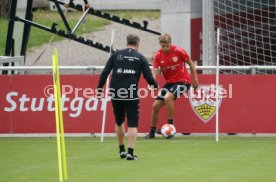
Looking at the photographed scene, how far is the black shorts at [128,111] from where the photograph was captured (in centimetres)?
1583

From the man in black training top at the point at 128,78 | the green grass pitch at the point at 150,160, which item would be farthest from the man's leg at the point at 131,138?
the green grass pitch at the point at 150,160

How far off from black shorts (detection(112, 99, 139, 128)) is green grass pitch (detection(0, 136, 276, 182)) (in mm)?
570

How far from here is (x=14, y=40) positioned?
89.1ft

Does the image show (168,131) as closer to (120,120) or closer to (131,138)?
(120,120)

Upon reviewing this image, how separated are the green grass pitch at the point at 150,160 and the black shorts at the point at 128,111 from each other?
0.57 m

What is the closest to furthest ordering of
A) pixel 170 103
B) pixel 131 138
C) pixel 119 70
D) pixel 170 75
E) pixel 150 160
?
pixel 131 138 < pixel 150 160 < pixel 119 70 < pixel 170 103 < pixel 170 75

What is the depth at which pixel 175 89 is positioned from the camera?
62.3 ft

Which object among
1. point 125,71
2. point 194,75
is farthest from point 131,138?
point 194,75

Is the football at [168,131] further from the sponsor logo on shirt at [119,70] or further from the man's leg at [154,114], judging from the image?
the sponsor logo on shirt at [119,70]

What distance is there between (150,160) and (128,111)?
2.65ft

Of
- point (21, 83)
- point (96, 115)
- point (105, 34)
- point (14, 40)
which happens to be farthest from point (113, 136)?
point (105, 34)

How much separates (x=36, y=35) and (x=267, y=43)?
19.4m

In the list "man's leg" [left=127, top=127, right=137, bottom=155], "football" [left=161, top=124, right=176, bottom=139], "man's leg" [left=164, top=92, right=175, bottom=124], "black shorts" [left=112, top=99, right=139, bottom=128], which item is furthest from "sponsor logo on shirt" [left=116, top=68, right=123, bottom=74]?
"man's leg" [left=164, top=92, right=175, bottom=124]

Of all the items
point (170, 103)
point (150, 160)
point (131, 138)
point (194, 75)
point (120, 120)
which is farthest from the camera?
point (170, 103)
